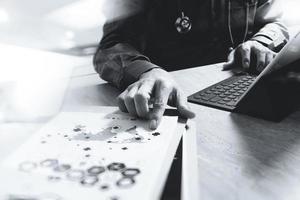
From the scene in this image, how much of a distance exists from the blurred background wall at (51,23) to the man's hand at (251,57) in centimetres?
163

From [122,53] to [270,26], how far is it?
0.74 m

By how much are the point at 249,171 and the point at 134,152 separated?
0.18 m

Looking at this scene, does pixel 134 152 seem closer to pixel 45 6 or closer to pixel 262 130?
pixel 262 130

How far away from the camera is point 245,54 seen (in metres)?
1.03

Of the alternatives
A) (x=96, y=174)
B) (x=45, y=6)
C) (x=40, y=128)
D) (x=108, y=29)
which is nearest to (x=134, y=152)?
(x=96, y=174)

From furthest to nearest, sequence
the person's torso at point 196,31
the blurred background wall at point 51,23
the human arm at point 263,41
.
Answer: the blurred background wall at point 51,23, the person's torso at point 196,31, the human arm at point 263,41

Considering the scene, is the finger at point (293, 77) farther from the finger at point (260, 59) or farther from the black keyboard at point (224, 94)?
the finger at point (260, 59)

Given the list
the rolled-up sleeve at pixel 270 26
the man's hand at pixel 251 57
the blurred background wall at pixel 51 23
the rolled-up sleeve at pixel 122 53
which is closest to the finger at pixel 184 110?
the rolled-up sleeve at pixel 122 53

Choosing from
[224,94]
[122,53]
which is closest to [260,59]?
[224,94]

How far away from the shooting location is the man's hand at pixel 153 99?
2.02ft

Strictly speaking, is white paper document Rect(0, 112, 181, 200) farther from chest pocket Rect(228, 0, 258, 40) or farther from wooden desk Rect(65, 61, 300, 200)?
chest pocket Rect(228, 0, 258, 40)

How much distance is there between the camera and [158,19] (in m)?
1.36

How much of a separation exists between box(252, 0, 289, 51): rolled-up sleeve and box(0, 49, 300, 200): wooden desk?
63 centimetres

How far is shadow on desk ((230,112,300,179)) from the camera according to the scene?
48 centimetres
